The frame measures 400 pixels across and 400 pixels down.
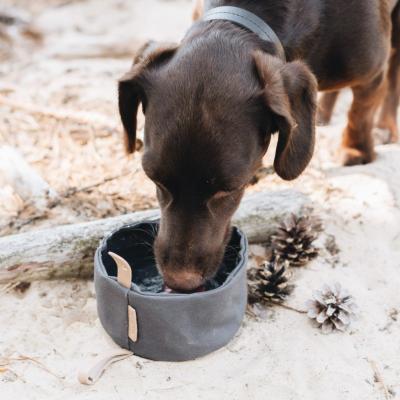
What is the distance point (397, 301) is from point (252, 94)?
1.25 meters

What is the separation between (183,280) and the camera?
2.46 metres

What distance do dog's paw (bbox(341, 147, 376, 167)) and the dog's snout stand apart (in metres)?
1.90

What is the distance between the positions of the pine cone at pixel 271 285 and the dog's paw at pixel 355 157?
133cm

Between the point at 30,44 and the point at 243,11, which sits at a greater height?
the point at 243,11

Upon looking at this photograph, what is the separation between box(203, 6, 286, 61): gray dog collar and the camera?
109 inches

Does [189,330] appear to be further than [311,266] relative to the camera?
No

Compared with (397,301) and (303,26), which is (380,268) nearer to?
(397,301)

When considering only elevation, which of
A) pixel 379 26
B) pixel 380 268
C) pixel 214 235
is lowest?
pixel 380 268

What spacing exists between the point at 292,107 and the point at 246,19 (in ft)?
1.75

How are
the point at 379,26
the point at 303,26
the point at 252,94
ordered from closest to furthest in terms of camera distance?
the point at 252,94 → the point at 303,26 → the point at 379,26

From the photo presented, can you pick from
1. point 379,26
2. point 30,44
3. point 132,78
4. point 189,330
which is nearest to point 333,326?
point 189,330

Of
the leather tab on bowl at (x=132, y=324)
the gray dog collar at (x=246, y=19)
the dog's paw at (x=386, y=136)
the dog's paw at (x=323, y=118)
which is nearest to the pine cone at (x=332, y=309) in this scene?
the leather tab on bowl at (x=132, y=324)

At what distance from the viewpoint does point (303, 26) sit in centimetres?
306

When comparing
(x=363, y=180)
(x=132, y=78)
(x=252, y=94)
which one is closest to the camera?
(x=252, y=94)
